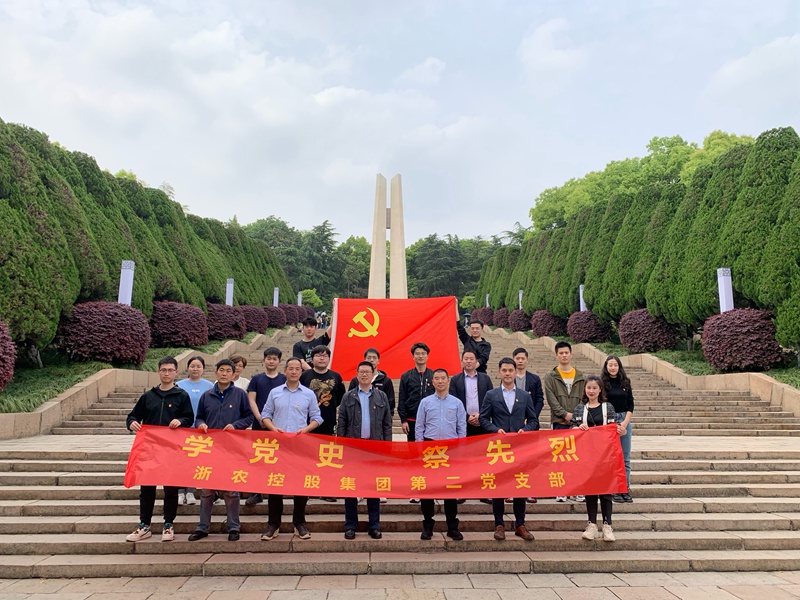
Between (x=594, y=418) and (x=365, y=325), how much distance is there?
3.66m

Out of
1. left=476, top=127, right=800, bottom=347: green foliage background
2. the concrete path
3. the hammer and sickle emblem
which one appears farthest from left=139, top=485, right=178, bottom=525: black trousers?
left=476, top=127, right=800, bottom=347: green foliage background

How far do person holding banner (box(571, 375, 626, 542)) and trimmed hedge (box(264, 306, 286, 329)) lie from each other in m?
20.7

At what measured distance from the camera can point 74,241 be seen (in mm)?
9797

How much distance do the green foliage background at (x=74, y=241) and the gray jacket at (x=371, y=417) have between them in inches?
246

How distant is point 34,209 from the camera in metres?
8.86

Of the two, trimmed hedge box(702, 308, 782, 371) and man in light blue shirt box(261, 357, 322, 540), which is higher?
trimmed hedge box(702, 308, 782, 371)

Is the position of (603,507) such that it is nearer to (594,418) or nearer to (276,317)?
(594,418)

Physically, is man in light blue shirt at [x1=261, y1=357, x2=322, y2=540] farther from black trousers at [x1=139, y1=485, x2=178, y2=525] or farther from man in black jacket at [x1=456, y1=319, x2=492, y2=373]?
man in black jacket at [x1=456, y1=319, x2=492, y2=373]

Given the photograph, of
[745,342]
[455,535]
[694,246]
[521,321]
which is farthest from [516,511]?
[521,321]

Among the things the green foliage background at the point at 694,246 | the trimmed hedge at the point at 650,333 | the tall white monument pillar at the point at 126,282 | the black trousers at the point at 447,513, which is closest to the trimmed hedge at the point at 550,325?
the green foliage background at the point at 694,246

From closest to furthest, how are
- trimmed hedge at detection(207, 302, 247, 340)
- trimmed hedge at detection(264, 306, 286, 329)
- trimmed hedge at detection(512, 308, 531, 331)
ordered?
trimmed hedge at detection(207, 302, 247, 340) < trimmed hedge at detection(512, 308, 531, 331) < trimmed hedge at detection(264, 306, 286, 329)

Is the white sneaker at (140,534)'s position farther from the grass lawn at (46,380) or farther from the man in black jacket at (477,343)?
the grass lawn at (46,380)

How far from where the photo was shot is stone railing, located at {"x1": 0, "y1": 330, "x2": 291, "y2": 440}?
6.83 meters

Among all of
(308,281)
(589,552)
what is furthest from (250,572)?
(308,281)
